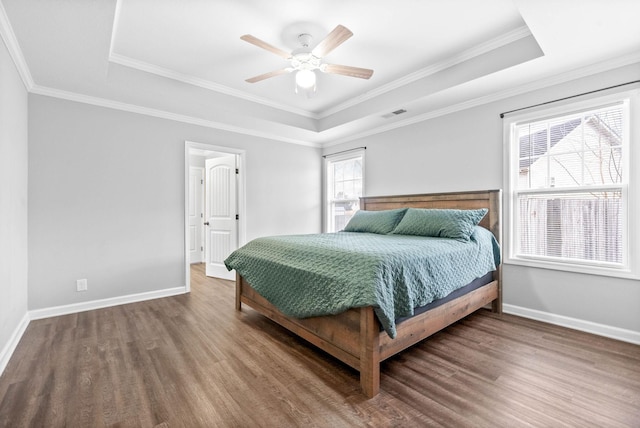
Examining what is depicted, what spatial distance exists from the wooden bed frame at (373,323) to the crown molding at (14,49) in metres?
2.61

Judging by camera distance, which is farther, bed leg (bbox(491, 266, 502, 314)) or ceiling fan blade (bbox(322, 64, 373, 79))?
bed leg (bbox(491, 266, 502, 314))

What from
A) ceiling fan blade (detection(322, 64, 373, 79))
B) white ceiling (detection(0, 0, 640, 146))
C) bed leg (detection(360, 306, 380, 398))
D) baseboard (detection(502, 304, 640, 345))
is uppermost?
white ceiling (detection(0, 0, 640, 146))

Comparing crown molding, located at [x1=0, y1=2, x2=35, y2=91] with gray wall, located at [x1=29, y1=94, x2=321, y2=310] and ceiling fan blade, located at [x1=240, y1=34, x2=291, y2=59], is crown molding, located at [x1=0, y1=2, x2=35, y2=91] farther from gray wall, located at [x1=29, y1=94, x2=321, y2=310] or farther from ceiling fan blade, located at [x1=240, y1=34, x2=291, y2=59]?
ceiling fan blade, located at [x1=240, y1=34, x2=291, y2=59]

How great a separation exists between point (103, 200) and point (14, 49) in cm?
156

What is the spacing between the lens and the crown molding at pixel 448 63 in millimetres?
2562

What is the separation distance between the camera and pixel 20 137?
2.66 meters

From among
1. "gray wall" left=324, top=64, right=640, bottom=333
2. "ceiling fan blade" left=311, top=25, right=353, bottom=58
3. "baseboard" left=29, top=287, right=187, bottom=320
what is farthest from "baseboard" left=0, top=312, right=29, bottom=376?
A: "gray wall" left=324, top=64, right=640, bottom=333

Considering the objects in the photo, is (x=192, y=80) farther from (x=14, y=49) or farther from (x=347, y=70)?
(x=347, y=70)

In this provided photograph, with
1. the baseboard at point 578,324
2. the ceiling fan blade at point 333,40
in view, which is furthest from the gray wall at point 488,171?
the ceiling fan blade at point 333,40

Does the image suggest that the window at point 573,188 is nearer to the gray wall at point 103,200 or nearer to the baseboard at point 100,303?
the gray wall at point 103,200

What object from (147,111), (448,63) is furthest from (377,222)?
(147,111)

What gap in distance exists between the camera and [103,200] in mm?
3352

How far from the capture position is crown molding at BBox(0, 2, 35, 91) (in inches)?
77.1

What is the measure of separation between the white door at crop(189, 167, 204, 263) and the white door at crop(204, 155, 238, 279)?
4.78 feet
